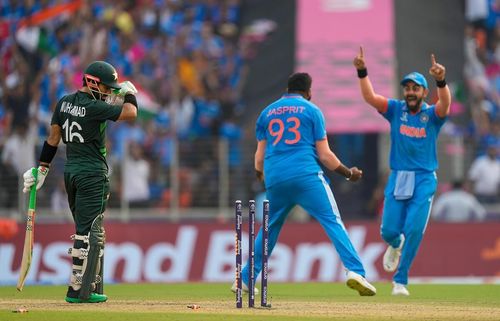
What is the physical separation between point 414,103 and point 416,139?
17.6 inches

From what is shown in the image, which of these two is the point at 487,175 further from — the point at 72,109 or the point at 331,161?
the point at 72,109

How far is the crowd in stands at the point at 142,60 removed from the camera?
77.2ft

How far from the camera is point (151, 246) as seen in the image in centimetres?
2055

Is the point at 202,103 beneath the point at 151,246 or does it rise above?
above

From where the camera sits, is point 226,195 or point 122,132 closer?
point 226,195

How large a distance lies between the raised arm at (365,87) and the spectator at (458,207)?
5799mm

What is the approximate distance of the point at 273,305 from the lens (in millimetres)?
12258

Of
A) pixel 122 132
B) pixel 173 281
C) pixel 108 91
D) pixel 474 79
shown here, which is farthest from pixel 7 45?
pixel 108 91

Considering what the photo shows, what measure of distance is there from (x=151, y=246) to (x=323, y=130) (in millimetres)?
8226

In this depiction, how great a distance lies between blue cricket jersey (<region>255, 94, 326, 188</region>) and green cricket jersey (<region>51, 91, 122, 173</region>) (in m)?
1.84

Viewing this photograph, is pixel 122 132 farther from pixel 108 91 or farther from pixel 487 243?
pixel 108 91

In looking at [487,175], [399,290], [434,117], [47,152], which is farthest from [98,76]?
[487,175]

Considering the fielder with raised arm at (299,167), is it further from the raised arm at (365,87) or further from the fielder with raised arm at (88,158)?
the fielder with raised arm at (88,158)

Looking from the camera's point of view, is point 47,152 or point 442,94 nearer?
point 47,152
